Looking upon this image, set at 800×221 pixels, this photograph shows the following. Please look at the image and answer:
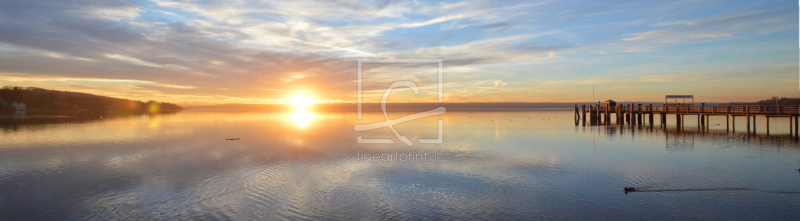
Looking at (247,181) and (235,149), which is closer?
(247,181)

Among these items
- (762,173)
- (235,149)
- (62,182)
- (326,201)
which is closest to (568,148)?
(762,173)

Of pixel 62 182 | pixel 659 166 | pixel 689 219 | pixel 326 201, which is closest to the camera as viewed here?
pixel 689 219

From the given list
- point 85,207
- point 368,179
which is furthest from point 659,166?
point 85,207

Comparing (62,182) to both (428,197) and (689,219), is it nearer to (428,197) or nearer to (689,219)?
(428,197)

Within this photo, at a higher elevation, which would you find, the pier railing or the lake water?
the pier railing

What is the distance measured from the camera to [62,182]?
60.6 ft

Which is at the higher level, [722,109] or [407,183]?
[722,109]

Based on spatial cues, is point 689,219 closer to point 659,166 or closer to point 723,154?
point 659,166

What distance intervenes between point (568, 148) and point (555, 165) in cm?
949

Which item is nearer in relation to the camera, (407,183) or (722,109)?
(407,183)

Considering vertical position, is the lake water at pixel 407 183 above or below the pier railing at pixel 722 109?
below

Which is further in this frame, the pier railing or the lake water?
the pier railing

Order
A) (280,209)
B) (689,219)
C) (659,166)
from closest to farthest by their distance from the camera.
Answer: (689,219), (280,209), (659,166)

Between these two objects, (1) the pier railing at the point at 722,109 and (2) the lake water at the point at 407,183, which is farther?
(1) the pier railing at the point at 722,109
